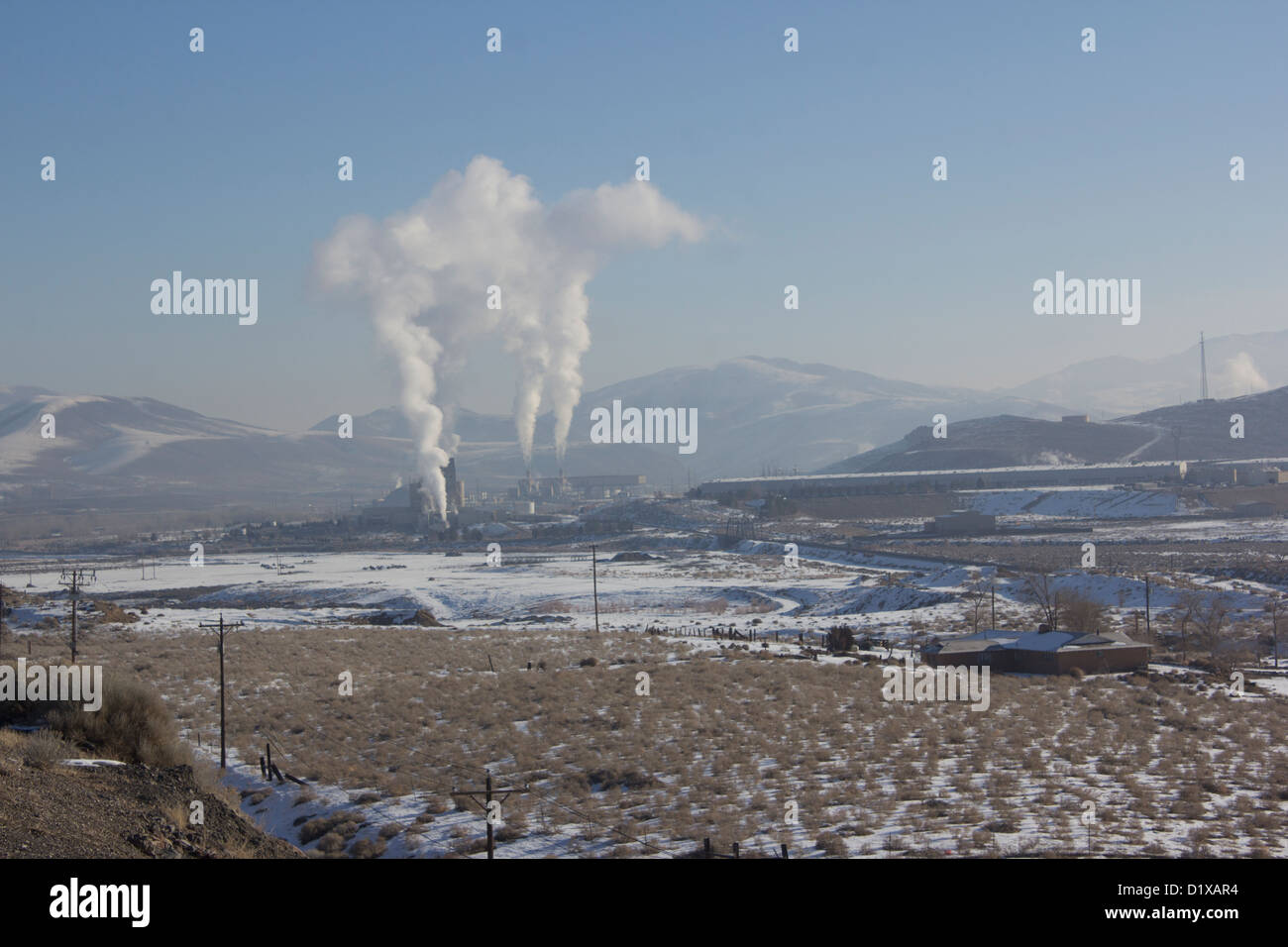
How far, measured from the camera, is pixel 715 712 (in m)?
25.0

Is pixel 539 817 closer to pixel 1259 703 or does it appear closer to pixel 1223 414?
pixel 1259 703

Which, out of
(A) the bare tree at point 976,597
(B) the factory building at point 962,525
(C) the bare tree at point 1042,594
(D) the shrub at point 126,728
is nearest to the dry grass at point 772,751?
(D) the shrub at point 126,728

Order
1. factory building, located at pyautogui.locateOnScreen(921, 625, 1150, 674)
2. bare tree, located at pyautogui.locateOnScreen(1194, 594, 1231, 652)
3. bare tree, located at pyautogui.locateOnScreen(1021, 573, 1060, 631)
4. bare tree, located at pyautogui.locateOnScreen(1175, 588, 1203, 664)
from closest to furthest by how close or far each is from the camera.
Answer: factory building, located at pyautogui.locateOnScreen(921, 625, 1150, 674) < bare tree, located at pyautogui.locateOnScreen(1194, 594, 1231, 652) < bare tree, located at pyautogui.locateOnScreen(1175, 588, 1203, 664) < bare tree, located at pyautogui.locateOnScreen(1021, 573, 1060, 631)

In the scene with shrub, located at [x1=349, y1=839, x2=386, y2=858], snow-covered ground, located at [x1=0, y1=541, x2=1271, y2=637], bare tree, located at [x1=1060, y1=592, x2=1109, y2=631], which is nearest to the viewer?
shrub, located at [x1=349, y1=839, x2=386, y2=858]

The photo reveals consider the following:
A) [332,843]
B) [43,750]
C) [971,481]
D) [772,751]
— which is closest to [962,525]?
[971,481]

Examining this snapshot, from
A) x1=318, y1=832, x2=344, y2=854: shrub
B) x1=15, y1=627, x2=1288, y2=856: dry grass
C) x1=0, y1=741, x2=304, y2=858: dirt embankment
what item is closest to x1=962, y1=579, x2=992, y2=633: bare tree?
x1=15, y1=627, x2=1288, y2=856: dry grass

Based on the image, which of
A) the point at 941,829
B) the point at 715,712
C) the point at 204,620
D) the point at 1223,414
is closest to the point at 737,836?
the point at 941,829

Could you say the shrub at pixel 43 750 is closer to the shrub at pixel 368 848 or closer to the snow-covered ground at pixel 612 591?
the shrub at pixel 368 848

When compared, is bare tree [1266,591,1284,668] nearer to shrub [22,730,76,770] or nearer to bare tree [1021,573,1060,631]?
bare tree [1021,573,1060,631]

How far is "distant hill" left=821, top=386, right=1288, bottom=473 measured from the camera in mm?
170000

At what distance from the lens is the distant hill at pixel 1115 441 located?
170000mm

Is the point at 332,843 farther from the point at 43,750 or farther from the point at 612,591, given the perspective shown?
the point at 612,591
